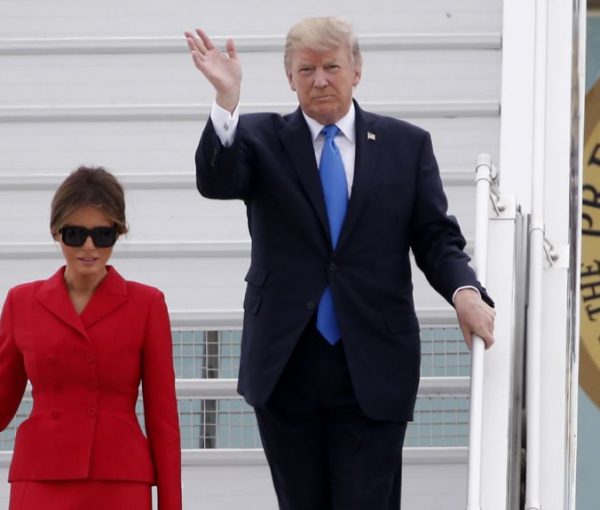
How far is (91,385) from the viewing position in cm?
439

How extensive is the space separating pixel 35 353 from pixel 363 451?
0.82 m

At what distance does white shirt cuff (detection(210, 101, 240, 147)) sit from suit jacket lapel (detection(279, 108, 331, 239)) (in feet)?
0.70

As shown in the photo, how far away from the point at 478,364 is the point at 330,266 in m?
0.49

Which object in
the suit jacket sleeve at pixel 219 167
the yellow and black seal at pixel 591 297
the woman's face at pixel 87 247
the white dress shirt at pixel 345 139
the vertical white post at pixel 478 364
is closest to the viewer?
the vertical white post at pixel 478 364

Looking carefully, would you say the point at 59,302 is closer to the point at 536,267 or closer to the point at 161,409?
the point at 161,409

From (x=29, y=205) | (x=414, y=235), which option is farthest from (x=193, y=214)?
(x=414, y=235)

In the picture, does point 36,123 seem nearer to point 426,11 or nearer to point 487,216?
point 426,11

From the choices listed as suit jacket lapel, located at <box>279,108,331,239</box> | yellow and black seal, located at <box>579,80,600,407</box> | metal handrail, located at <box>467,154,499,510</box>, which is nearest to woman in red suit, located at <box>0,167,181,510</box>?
suit jacket lapel, located at <box>279,108,331,239</box>

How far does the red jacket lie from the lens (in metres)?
4.36

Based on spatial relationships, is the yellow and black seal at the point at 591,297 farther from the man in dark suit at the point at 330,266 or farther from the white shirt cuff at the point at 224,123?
the white shirt cuff at the point at 224,123

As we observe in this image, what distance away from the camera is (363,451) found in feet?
14.4

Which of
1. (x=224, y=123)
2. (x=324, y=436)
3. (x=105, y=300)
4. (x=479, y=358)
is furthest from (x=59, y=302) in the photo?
(x=479, y=358)

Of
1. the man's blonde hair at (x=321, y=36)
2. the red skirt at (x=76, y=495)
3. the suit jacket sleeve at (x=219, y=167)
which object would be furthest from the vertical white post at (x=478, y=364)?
the red skirt at (x=76, y=495)

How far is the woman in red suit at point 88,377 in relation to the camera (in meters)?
4.35
